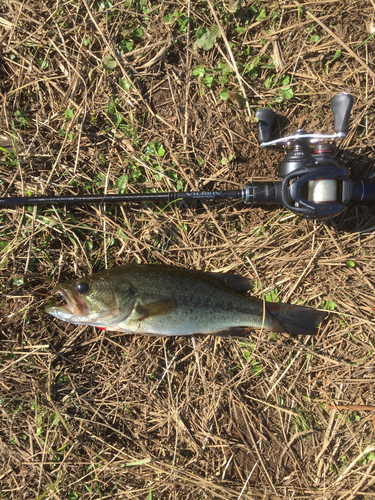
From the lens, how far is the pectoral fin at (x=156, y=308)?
9.12 feet

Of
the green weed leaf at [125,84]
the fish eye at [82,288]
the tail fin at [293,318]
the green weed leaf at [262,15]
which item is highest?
the green weed leaf at [262,15]

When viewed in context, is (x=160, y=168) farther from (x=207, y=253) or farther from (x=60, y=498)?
(x=60, y=498)

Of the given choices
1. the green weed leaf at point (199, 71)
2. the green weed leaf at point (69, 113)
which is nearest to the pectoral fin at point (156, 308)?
the green weed leaf at point (69, 113)

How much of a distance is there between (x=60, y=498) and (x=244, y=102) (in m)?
4.35

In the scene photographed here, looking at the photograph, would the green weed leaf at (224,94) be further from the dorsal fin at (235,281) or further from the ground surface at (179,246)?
the dorsal fin at (235,281)

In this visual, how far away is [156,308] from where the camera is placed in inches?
110

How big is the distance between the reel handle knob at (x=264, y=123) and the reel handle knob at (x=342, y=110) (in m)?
0.56

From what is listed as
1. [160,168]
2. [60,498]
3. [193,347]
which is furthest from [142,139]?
[60,498]

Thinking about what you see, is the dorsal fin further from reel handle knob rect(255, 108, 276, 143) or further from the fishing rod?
reel handle knob rect(255, 108, 276, 143)

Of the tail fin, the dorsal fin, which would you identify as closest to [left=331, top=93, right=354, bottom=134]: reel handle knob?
the dorsal fin

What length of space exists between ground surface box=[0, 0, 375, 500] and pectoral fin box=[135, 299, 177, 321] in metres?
0.50

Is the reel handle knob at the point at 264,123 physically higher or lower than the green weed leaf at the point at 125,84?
lower

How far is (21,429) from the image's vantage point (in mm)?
3102

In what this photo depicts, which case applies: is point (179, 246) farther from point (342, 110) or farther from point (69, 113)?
point (342, 110)
